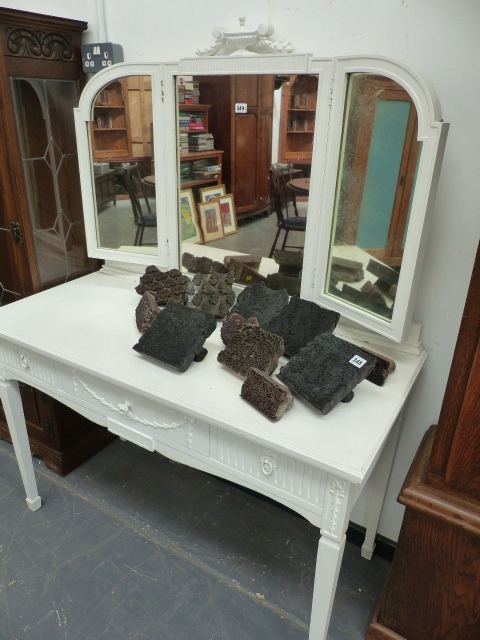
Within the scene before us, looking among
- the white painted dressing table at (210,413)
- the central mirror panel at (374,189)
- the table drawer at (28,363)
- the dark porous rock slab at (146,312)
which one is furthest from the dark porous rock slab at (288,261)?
the table drawer at (28,363)

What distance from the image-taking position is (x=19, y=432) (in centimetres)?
190

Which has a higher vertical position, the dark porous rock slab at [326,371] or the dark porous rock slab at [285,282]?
the dark porous rock slab at [285,282]

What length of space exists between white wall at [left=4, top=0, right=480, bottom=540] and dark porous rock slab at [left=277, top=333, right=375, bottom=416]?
43 centimetres

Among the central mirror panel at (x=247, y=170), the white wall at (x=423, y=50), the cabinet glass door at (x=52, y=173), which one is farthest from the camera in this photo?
the cabinet glass door at (x=52, y=173)

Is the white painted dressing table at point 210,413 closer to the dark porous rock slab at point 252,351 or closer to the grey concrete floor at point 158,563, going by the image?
the dark porous rock slab at point 252,351

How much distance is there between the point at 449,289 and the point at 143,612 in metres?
1.52

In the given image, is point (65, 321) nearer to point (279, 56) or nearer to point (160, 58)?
point (160, 58)

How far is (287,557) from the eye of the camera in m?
Answer: 1.90

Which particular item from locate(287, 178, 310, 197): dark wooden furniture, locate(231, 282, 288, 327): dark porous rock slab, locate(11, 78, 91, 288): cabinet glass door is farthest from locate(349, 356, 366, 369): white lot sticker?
locate(11, 78, 91, 288): cabinet glass door

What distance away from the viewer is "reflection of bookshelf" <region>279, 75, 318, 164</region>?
1.43 m

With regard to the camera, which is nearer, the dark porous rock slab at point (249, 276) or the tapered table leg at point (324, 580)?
the tapered table leg at point (324, 580)

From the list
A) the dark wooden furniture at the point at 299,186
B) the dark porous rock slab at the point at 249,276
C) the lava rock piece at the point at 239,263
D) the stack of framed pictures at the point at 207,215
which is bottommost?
the dark porous rock slab at the point at 249,276

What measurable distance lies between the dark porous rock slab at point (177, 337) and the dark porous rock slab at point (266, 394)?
21 centimetres

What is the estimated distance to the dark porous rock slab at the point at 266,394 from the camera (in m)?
1.20
